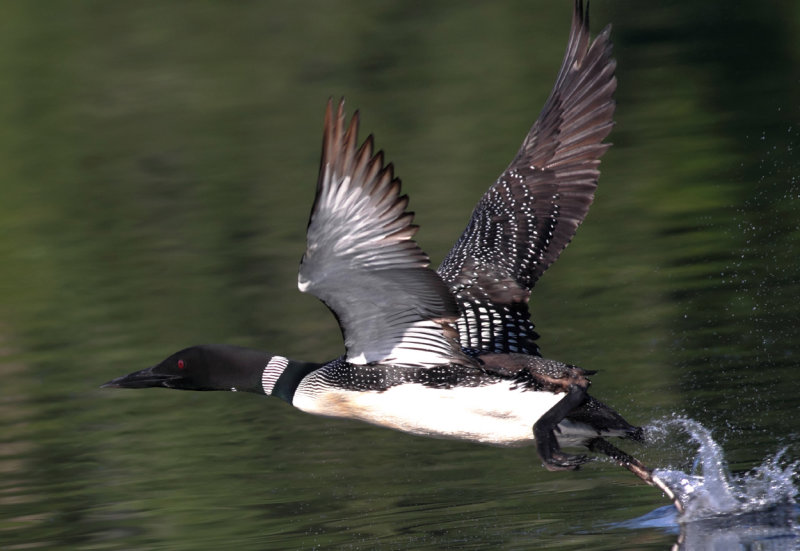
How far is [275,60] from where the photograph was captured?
21328 millimetres

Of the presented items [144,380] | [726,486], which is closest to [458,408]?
[726,486]

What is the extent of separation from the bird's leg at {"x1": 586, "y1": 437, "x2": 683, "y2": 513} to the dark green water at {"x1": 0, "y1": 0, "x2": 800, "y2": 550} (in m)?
0.12

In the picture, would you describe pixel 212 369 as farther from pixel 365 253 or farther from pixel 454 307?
pixel 365 253

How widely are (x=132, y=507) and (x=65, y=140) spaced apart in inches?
488

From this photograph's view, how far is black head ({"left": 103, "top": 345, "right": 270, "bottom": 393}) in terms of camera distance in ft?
23.4

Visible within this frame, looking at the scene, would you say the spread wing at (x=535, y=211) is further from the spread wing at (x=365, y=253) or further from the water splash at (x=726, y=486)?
the water splash at (x=726, y=486)

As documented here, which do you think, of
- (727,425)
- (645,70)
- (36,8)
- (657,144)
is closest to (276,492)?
(727,425)

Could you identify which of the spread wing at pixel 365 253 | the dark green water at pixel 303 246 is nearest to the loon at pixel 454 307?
the spread wing at pixel 365 253

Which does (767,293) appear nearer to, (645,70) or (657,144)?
(657,144)

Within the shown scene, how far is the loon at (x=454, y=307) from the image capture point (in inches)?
230

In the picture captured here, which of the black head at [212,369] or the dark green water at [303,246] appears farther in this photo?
the dark green water at [303,246]

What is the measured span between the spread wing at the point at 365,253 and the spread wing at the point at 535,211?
2.90 ft

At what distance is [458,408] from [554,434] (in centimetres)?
48

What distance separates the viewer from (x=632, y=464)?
6734mm
